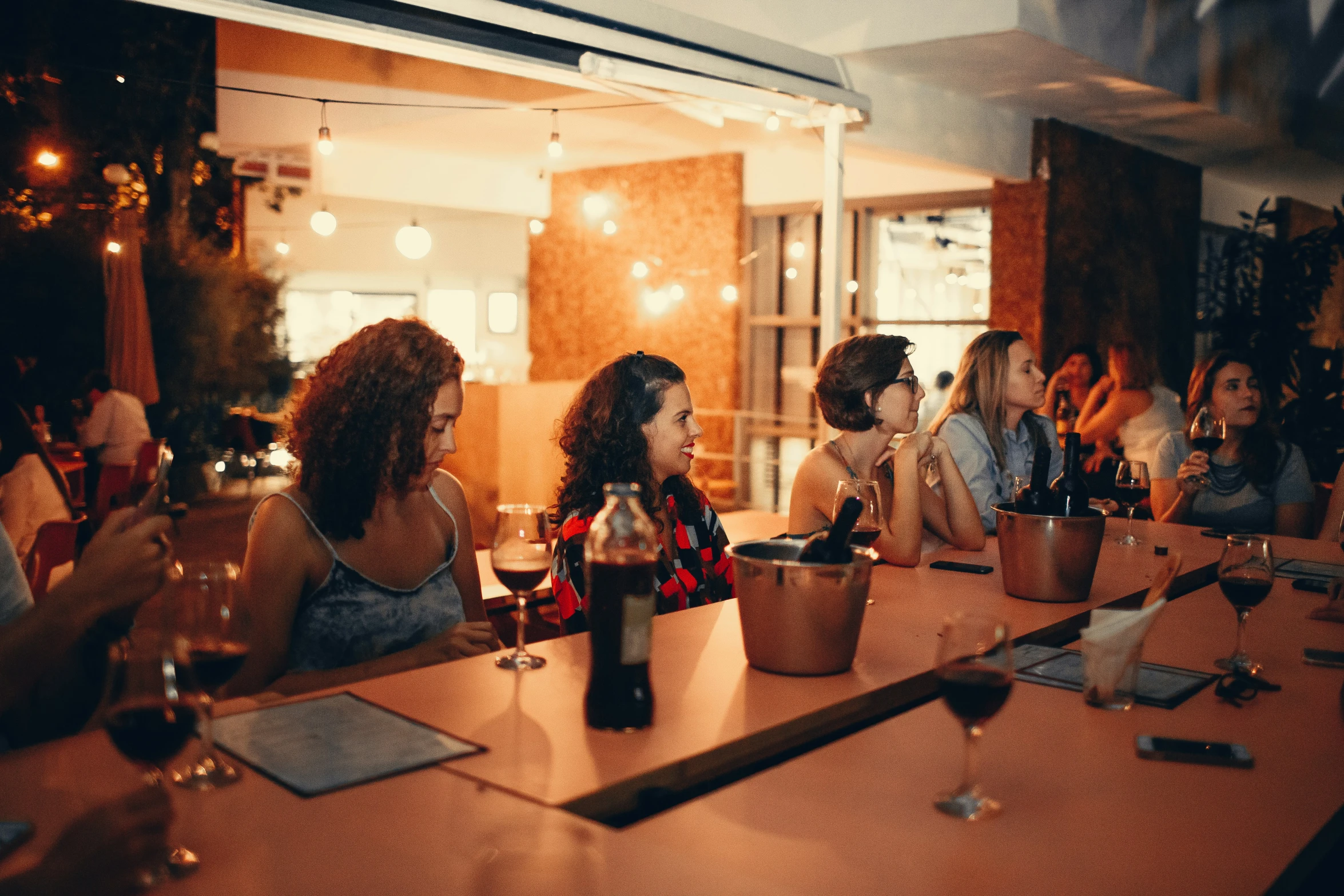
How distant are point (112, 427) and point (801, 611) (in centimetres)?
618

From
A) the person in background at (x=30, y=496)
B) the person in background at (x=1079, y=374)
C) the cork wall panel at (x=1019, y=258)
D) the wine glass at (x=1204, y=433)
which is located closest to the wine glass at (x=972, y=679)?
the wine glass at (x=1204, y=433)

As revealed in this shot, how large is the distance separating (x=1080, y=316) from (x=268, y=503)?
20.1 ft

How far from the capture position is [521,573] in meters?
1.72

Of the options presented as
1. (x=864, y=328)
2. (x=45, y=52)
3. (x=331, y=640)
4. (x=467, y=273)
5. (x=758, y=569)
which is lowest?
(x=331, y=640)

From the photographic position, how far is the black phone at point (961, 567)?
2.56 metres

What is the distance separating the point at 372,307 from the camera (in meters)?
15.4

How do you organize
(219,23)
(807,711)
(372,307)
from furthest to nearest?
(372,307) → (219,23) → (807,711)

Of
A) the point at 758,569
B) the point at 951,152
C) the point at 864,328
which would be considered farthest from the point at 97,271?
the point at 758,569

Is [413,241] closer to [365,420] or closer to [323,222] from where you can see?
[323,222]

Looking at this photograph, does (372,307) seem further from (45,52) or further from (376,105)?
(376,105)

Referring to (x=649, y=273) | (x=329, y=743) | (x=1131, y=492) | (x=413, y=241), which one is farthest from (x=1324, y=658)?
(x=649, y=273)

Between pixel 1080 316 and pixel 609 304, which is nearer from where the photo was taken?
pixel 1080 316

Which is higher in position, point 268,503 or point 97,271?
point 97,271

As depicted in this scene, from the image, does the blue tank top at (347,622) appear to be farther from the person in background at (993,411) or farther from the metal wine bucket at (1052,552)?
the person in background at (993,411)
